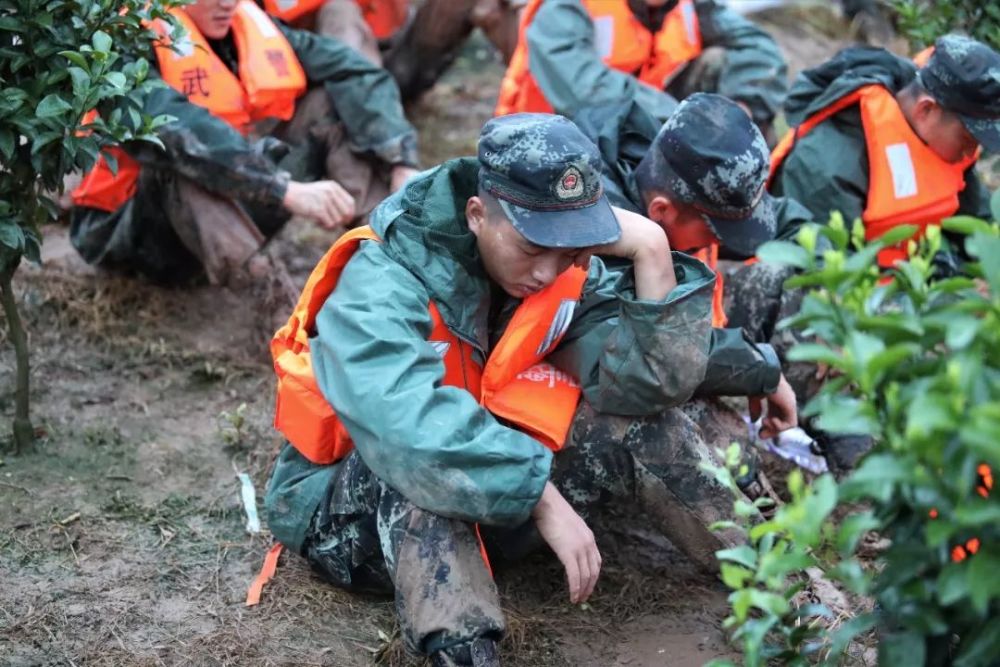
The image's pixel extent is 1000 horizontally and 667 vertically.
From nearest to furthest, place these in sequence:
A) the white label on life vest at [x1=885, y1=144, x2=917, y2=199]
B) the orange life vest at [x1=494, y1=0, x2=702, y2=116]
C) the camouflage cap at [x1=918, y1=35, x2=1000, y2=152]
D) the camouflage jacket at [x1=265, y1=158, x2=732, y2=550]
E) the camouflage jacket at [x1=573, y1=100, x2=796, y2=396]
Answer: the camouflage jacket at [x1=265, y1=158, x2=732, y2=550] < the camouflage jacket at [x1=573, y1=100, x2=796, y2=396] < the camouflage cap at [x1=918, y1=35, x2=1000, y2=152] < the white label on life vest at [x1=885, y1=144, x2=917, y2=199] < the orange life vest at [x1=494, y1=0, x2=702, y2=116]

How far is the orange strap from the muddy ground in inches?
1.0

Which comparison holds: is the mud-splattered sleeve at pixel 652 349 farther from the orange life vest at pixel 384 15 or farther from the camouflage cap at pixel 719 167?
the orange life vest at pixel 384 15

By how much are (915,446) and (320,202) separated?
3.12 m

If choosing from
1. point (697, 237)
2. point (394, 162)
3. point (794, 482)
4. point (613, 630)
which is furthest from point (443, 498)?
point (394, 162)

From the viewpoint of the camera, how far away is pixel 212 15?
477 cm

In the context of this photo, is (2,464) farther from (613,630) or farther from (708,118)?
(708,118)

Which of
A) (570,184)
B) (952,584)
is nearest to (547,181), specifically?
(570,184)

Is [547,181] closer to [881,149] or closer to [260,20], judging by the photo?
[881,149]

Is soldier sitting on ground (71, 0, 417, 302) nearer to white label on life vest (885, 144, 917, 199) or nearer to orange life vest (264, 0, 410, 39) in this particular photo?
orange life vest (264, 0, 410, 39)

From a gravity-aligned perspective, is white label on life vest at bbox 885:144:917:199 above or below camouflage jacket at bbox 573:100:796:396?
below

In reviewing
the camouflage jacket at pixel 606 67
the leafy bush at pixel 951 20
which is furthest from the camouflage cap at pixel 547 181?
the leafy bush at pixel 951 20

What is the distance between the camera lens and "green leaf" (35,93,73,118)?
3.38m

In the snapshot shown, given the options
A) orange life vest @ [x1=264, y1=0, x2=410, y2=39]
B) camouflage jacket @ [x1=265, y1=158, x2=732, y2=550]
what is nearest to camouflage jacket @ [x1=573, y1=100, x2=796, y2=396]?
camouflage jacket @ [x1=265, y1=158, x2=732, y2=550]

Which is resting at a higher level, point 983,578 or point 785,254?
point 785,254
